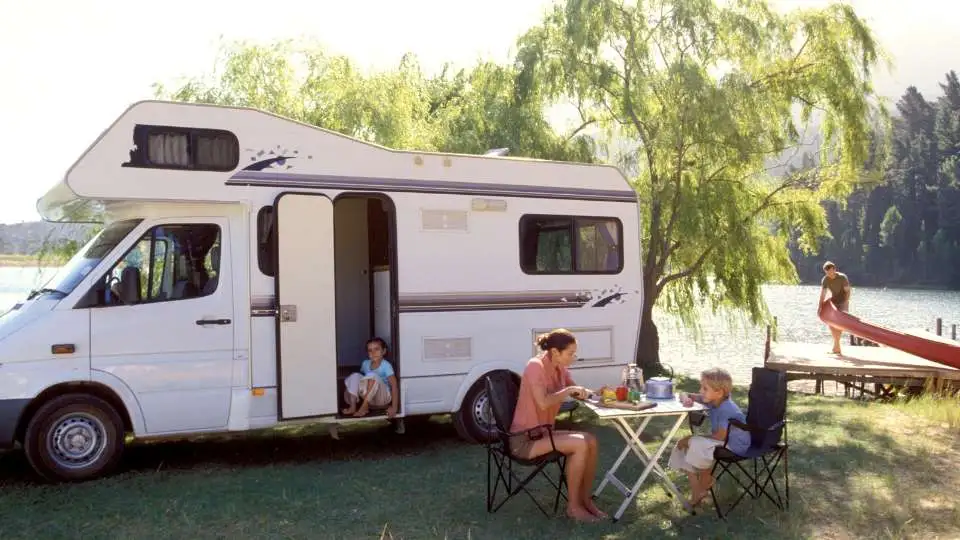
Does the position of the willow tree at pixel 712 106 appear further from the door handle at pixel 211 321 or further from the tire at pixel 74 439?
the tire at pixel 74 439

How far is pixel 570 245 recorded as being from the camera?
8531mm

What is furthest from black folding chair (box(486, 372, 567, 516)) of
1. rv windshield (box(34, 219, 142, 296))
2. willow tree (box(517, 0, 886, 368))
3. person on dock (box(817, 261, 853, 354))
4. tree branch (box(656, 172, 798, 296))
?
person on dock (box(817, 261, 853, 354))

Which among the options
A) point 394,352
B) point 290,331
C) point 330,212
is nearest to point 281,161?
point 330,212

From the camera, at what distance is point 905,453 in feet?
25.5

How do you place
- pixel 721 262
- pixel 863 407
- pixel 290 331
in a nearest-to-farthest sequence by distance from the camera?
pixel 290 331 < pixel 863 407 < pixel 721 262

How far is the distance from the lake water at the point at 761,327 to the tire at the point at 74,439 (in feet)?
3.76

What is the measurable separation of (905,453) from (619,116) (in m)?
8.18

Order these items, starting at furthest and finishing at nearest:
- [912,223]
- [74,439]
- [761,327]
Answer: [912,223]
[761,327]
[74,439]

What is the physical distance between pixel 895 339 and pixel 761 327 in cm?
207

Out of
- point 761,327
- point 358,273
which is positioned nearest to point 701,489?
point 358,273

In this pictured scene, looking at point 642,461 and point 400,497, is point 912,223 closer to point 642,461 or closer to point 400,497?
point 642,461

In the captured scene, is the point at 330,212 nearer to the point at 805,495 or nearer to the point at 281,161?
the point at 281,161

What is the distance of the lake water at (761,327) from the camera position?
43.4 ft

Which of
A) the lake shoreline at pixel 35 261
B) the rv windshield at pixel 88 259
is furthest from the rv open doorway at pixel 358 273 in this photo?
the lake shoreline at pixel 35 261
